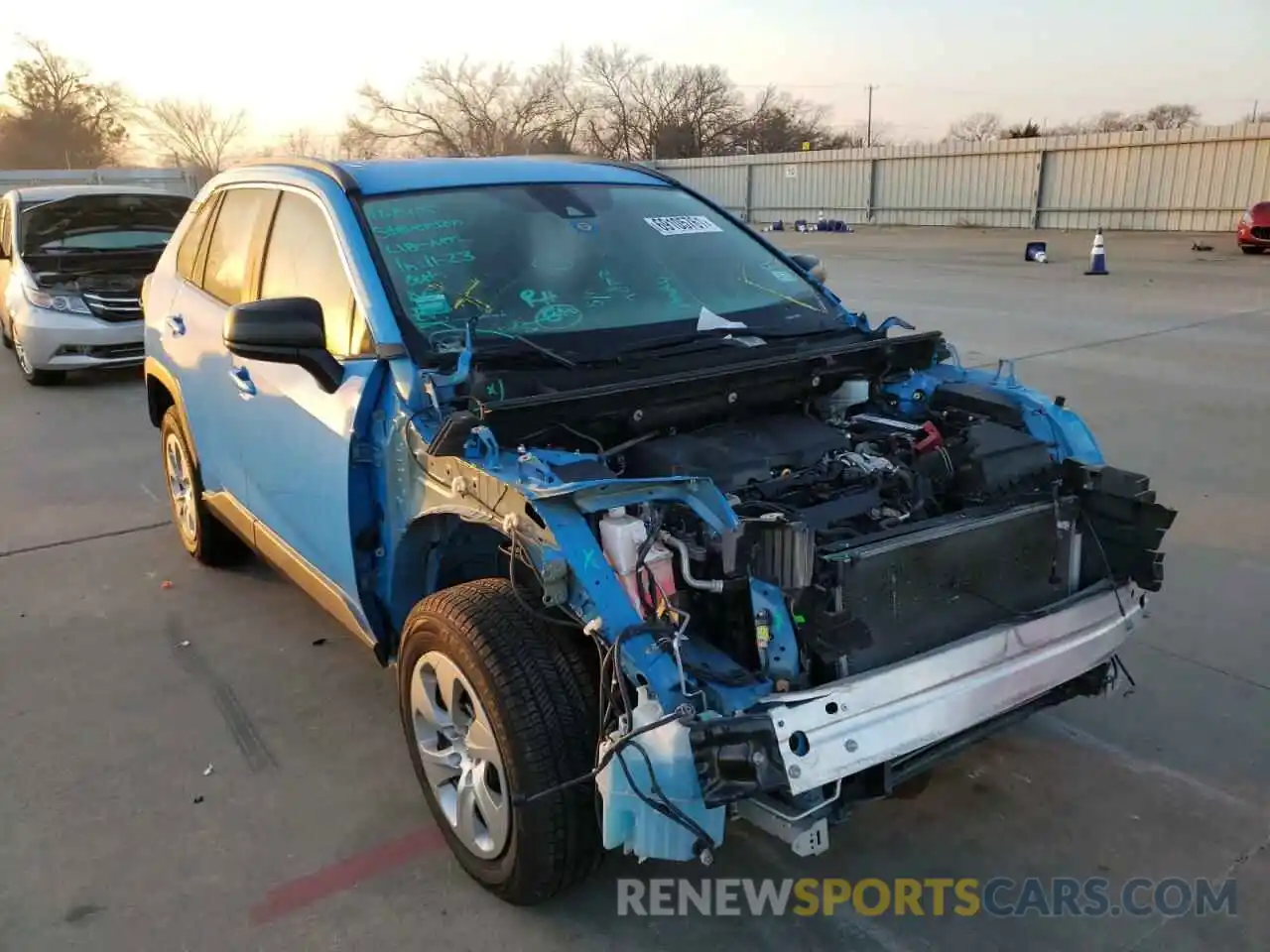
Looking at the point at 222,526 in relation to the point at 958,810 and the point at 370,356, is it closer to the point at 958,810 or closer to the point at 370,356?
the point at 370,356

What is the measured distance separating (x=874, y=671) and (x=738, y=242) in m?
2.27

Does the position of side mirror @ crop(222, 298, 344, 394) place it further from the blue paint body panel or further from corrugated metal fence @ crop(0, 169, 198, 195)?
corrugated metal fence @ crop(0, 169, 198, 195)

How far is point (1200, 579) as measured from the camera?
463cm

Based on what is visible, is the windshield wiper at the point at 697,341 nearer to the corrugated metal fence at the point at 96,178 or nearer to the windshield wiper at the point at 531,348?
the windshield wiper at the point at 531,348

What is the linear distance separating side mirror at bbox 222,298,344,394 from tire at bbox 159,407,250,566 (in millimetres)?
1923

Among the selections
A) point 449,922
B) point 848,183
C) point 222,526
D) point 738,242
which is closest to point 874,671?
point 449,922

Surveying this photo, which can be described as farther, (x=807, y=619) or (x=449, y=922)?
(x=449, y=922)

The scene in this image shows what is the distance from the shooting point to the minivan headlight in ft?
31.4

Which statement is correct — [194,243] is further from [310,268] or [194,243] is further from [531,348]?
[531,348]

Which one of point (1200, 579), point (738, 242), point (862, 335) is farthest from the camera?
point (1200, 579)

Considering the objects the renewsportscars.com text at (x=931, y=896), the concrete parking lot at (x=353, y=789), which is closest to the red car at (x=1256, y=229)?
the concrete parking lot at (x=353, y=789)

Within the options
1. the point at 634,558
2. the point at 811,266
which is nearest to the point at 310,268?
the point at 634,558

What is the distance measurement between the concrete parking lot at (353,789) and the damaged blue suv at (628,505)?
25 cm

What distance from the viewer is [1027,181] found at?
30.0m
